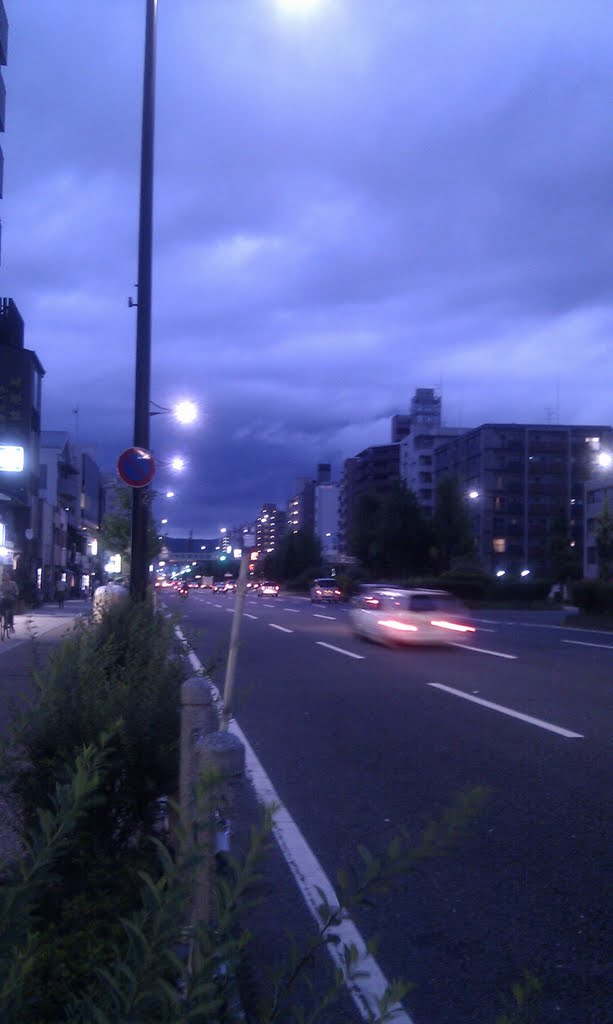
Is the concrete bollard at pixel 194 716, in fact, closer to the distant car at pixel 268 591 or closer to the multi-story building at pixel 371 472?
the distant car at pixel 268 591

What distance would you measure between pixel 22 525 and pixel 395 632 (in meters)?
39.1

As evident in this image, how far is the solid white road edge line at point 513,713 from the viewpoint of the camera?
455 inches

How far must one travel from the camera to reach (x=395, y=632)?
76.2 feet

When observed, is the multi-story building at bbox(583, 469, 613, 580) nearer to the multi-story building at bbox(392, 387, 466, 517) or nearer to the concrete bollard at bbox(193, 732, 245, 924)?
the multi-story building at bbox(392, 387, 466, 517)

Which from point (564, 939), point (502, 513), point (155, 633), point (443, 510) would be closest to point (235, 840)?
point (155, 633)

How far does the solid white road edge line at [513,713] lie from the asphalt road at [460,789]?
0.03 metres

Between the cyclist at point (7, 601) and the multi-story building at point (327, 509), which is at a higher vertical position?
the multi-story building at point (327, 509)

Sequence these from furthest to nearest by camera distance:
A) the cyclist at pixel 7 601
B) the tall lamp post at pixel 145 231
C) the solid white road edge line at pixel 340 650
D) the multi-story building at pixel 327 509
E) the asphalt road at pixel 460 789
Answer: the multi-story building at pixel 327 509 → the cyclist at pixel 7 601 → the solid white road edge line at pixel 340 650 → the tall lamp post at pixel 145 231 → the asphalt road at pixel 460 789

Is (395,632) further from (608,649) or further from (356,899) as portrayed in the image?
(356,899)

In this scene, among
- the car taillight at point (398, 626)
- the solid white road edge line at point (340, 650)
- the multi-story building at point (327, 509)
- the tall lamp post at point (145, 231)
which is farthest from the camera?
the multi-story building at point (327, 509)

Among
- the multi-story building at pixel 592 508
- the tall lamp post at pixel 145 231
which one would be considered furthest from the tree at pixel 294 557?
the tall lamp post at pixel 145 231

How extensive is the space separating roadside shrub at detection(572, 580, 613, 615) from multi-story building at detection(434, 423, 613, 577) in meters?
52.9

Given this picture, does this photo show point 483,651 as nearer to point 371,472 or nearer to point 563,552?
point 563,552

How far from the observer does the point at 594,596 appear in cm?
3603
